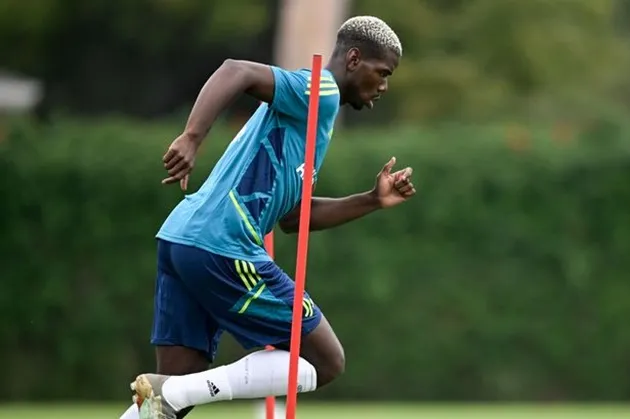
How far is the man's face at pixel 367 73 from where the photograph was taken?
5.89 m

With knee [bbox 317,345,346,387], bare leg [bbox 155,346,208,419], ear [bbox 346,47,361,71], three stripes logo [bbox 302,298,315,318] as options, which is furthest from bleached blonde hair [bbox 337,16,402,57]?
bare leg [bbox 155,346,208,419]

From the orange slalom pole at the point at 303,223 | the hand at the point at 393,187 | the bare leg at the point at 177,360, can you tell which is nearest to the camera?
the orange slalom pole at the point at 303,223

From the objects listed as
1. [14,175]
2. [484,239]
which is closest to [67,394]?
[14,175]

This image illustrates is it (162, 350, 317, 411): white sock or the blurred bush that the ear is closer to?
(162, 350, 317, 411): white sock

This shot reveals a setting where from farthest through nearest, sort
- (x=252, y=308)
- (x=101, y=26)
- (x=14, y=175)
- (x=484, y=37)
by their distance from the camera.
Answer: (x=101, y=26) < (x=484, y=37) < (x=14, y=175) < (x=252, y=308)

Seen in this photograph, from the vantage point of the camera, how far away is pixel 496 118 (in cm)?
2119

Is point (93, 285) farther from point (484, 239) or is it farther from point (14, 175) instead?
point (484, 239)

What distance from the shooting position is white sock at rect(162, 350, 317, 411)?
5910mm

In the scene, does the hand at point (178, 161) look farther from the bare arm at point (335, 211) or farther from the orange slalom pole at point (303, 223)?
the bare arm at point (335, 211)

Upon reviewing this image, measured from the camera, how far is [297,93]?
5730 mm

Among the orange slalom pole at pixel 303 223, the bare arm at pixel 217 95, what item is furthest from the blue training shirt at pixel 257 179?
the bare arm at pixel 217 95

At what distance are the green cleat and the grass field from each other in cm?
617

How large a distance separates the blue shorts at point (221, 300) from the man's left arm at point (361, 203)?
62 cm

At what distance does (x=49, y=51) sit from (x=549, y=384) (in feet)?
38.6
